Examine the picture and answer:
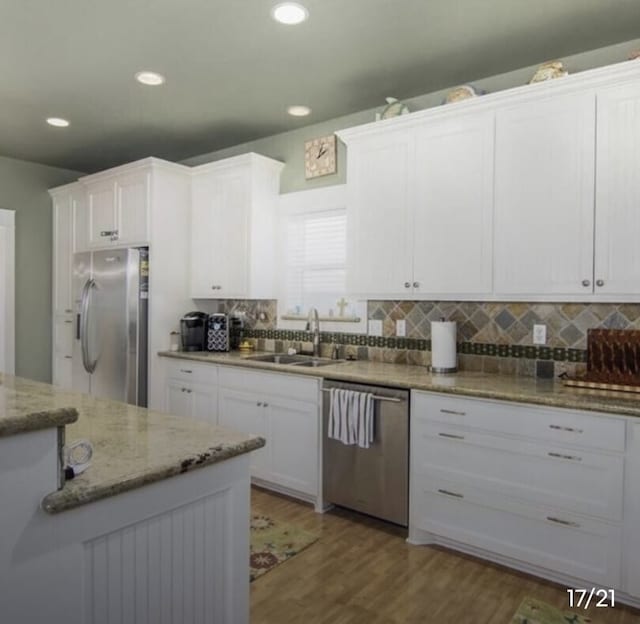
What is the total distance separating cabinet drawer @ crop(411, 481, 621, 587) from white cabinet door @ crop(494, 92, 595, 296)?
1.05 meters

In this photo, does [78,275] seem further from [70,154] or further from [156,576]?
[156,576]

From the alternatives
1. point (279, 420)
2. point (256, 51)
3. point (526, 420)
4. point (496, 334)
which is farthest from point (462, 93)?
point (279, 420)

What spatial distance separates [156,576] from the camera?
4.00 feet

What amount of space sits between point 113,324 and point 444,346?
8.81 feet

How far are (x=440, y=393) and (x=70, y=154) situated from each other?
409 centimetres

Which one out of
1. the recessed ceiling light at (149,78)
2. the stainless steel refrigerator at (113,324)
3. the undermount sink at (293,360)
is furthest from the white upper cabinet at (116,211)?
the undermount sink at (293,360)

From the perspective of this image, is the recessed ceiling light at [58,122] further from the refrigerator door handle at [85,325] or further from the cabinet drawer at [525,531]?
the cabinet drawer at [525,531]

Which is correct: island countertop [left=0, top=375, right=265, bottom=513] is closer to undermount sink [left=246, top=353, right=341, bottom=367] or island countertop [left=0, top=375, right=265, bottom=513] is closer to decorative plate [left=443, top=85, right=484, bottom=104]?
undermount sink [left=246, top=353, right=341, bottom=367]

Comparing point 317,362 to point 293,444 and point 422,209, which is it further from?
point 422,209

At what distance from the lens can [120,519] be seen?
1143mm

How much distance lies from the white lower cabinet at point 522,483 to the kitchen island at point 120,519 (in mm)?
1388

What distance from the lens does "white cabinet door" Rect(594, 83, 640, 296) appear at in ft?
7.52

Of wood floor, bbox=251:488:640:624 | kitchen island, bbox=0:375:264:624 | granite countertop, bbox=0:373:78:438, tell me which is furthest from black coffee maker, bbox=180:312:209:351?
granite countertop, bbox=0:373:78:438

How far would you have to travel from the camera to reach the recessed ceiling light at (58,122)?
3.78 meters
